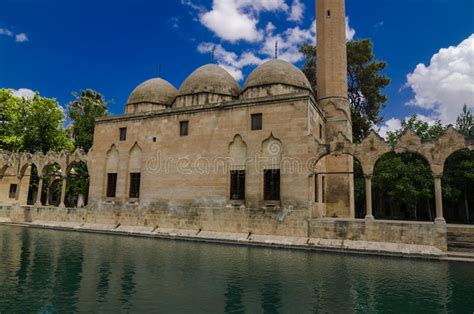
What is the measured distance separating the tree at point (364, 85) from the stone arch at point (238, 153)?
13.2 m

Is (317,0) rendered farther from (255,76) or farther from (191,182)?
(191,182)

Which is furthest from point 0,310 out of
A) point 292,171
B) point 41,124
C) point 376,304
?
point 41,124

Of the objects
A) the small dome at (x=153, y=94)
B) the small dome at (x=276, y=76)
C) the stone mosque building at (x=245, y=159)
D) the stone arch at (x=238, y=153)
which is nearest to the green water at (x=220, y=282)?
the stone mosque building at (x=245, y=159)

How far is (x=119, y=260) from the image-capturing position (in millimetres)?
10898

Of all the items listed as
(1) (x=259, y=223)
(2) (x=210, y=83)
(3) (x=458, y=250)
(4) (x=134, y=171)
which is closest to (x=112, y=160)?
(4) (x=134, y=171)

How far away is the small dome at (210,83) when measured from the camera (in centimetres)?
2034

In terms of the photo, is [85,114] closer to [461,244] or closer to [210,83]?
[210,83]

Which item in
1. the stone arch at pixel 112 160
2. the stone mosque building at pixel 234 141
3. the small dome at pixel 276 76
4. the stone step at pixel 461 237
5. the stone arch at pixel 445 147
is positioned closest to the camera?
the stone step at pixel 461 237

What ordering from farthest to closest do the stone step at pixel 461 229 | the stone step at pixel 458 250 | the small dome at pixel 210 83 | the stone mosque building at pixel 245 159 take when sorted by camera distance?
the small dome at pixel 210 83
the stone mosque building at pixel 245 159
the stone step at pixel 461 229
the stone step at pixel 458 250

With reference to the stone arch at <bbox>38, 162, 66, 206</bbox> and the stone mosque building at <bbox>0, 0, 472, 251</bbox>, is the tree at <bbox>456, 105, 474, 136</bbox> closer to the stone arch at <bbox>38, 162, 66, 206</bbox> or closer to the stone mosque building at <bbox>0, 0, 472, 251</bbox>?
the stone mosque building at <bbox>0, 0, 472, 251</bbox>

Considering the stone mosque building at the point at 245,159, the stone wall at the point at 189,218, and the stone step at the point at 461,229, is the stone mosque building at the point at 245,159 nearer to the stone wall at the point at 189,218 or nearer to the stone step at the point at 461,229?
the stone wall at the point at 189,218

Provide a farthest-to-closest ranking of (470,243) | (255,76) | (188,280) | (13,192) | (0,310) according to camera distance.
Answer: (13,192) → (255,76) → (470,243) → (188,280) → (0,310)

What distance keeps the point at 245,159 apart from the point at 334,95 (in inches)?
287

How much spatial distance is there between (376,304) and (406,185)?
59.4ft
